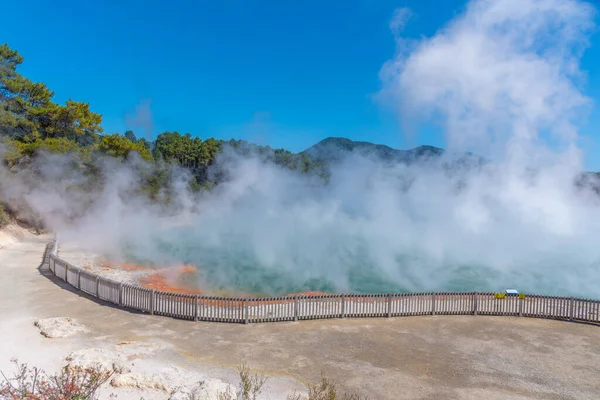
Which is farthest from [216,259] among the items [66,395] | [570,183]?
[570,183]

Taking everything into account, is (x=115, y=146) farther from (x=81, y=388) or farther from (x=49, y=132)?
(x=81, y=388)

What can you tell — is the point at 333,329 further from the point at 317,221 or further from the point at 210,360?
the point at 317,221

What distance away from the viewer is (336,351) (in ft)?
35.2

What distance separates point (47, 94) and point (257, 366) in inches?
1269

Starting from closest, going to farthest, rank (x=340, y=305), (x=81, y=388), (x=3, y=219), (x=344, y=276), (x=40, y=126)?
(x=81, y=388) → (x=340, y=305) → (x=344, y=276) → (x=3, y=219) → (x=40, y=126)

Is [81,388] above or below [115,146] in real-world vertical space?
below

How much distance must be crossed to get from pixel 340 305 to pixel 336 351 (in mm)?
2808

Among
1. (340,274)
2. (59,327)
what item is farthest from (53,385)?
(340,274)

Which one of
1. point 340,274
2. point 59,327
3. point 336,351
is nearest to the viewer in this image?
point 336,351

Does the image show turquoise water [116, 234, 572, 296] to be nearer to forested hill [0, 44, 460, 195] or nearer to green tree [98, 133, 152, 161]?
forested hill [0, 44, 460, 195]

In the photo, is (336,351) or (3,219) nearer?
(336,351)

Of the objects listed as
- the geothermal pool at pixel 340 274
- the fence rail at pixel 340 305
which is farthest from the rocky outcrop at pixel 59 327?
the geothermal pool at pixel 340 274

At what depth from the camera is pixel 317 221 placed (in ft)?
135

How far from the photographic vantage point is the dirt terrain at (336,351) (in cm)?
890
